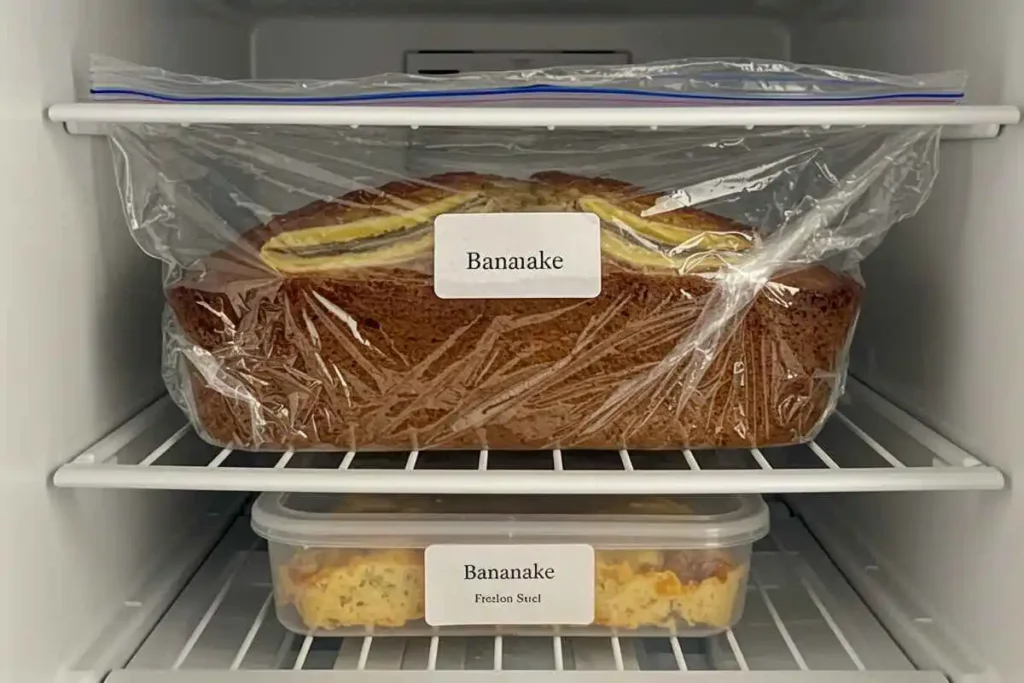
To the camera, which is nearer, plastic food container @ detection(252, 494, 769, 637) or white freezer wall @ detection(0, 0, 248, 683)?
white freezer wall @ detection(0, 0, 248, 683)

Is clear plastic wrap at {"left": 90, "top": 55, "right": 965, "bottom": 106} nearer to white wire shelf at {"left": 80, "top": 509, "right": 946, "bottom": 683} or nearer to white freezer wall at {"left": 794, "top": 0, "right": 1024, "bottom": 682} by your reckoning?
white freezer wall at {"left": 794, "top": 0, "right": 1024, "bottom": 682}

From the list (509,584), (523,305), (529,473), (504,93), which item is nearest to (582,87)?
(504,93)

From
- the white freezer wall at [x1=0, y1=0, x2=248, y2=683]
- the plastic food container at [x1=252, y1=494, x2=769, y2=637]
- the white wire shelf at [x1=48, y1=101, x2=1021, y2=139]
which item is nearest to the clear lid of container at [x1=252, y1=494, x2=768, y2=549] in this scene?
the plastic food container at [x1=252, y1=494, x2=769, y2=637]

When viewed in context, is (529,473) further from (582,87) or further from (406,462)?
(582,87)

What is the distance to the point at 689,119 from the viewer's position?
793 millimetres

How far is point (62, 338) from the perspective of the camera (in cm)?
85

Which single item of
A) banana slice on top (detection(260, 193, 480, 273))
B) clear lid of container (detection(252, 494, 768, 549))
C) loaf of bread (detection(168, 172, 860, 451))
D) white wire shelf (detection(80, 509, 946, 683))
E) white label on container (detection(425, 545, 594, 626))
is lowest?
white wire shelf (detection(80, 509, 946, 683))

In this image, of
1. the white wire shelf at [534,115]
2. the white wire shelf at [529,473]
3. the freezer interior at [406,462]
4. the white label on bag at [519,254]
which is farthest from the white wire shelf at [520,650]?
the white wire shelf at [534,115]

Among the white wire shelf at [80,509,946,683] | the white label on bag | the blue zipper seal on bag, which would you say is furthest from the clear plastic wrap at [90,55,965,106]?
the white wire shelf at [80,509,946,683]

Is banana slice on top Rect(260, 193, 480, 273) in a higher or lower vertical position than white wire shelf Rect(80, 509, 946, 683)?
higher

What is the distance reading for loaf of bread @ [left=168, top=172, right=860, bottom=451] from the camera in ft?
2.81

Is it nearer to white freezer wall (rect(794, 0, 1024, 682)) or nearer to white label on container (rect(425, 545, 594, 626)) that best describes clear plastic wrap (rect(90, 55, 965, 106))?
white freezer wall (rect(794, 0, 1024, 682))

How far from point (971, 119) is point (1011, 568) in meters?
0.35

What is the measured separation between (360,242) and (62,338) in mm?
257
